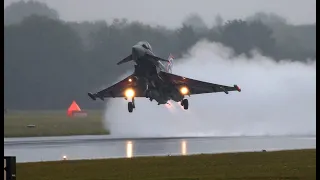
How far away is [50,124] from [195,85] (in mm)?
22813

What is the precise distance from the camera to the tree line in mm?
77000

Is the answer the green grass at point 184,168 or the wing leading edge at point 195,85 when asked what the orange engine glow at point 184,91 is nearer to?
the wing leading edge at point 195,85

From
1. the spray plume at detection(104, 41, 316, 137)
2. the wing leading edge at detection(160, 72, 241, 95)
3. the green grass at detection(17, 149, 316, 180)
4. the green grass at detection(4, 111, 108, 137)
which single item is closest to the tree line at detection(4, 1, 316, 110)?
the green grass at detection(4, 111, 108, 137)

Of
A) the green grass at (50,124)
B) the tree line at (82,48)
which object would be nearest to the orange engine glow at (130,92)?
the green grass at (50,124)

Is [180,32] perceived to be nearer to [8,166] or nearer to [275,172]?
[275,172]

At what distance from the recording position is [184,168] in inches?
921

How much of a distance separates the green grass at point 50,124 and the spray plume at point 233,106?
268 centimetres

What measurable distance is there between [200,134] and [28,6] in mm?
41218

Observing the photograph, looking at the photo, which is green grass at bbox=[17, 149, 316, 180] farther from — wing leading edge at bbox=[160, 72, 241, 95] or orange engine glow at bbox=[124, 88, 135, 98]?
orange engine glow at bbox=[124, 88, 135, 98]

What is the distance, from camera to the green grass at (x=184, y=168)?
2048cm

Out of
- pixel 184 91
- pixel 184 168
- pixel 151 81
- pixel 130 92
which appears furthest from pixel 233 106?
pixel 184 168

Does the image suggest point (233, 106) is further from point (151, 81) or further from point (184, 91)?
point (151, 81)

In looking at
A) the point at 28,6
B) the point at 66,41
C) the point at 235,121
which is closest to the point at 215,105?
the point at 235,121

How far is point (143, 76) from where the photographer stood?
42.8 m
